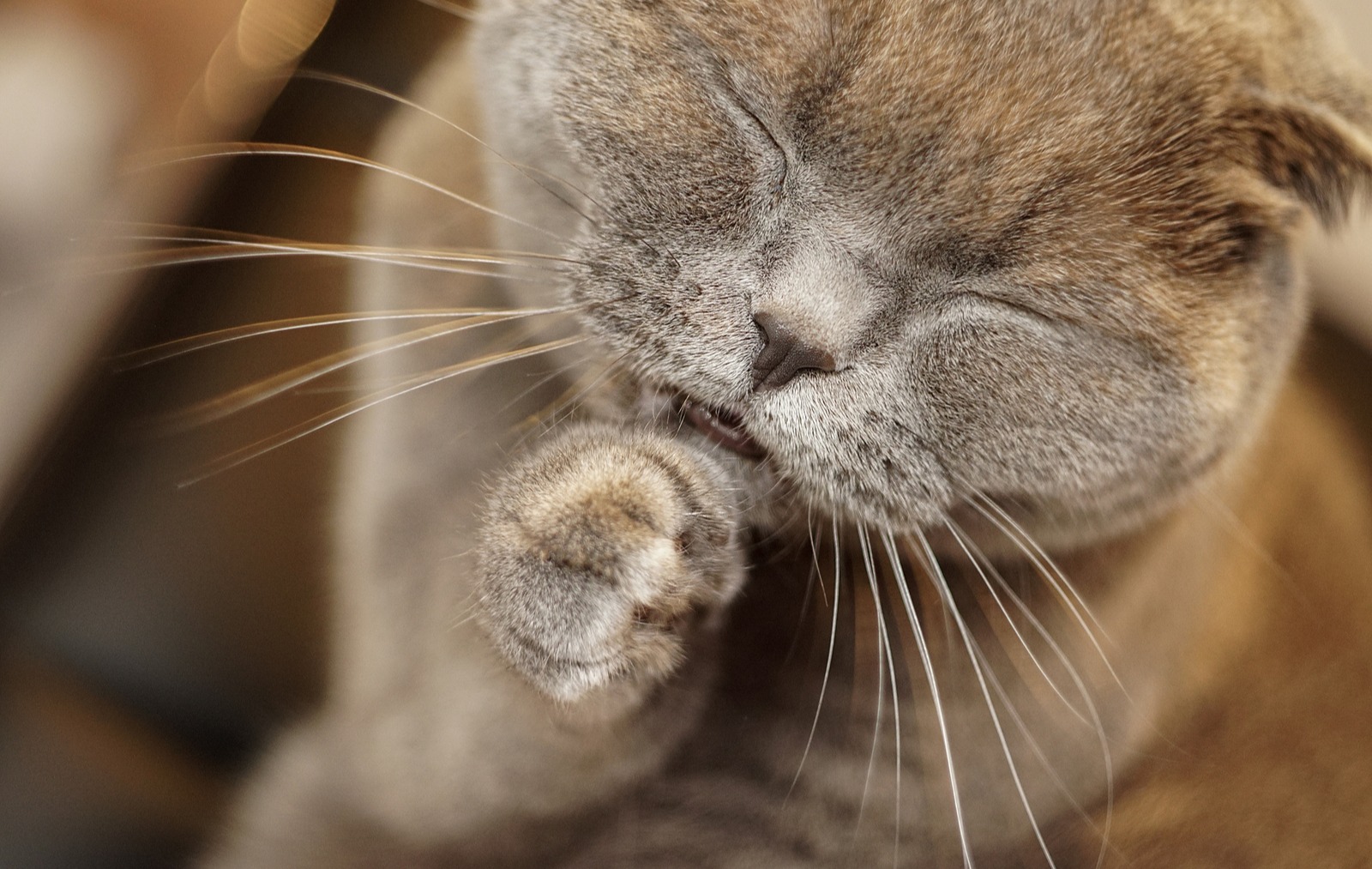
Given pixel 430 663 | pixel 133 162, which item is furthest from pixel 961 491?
pixel 133 162

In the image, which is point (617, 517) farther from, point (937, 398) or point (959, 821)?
point (959, 821)

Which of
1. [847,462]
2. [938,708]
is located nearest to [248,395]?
[847,462]

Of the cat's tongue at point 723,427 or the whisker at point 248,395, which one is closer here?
the cat's tongue at point 723,427

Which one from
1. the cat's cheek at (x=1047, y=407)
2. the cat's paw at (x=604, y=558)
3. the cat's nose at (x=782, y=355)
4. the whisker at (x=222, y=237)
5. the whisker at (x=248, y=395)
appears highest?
the whisker at (x=222, y=237)

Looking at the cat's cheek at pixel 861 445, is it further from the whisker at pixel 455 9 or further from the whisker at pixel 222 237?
the whisker at pixel 455 9

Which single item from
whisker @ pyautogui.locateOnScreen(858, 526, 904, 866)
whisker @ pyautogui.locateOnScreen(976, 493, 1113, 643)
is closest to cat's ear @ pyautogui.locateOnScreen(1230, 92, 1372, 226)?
whisker @ pyautogui.locateOnScreen(976, 493, 1113, 643)

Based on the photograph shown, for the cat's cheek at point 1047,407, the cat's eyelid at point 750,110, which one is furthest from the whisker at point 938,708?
the cat's eyelid at point 750,110

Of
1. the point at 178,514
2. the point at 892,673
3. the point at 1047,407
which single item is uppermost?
the point at 178,514

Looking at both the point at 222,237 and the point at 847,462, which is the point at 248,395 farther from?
the point at 847,462
